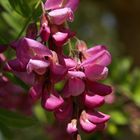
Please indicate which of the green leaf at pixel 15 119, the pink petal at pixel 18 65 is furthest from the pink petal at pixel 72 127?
the green leaf at pixel 15 119

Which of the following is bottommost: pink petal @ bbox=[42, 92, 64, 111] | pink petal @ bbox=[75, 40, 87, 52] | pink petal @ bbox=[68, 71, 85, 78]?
pink petal @ bbox=[42, 92, 64, 111]

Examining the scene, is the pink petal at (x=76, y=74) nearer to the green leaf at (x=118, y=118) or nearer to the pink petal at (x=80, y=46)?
the pink petal at (x=80, y=46)

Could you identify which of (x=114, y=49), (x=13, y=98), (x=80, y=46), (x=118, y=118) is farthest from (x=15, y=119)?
(x=114, y=49)

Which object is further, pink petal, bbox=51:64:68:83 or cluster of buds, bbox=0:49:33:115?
cluster of buds, bbox=0:49:33:115

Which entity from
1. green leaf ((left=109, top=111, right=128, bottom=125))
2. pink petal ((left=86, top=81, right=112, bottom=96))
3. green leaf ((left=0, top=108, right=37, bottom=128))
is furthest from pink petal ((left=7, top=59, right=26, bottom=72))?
green leaf ((left=109, top=111, right=128, bottom=125))

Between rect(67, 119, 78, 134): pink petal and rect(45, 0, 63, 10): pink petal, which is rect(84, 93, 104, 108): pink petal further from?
rect(45, 0, 63, 10): pink petal

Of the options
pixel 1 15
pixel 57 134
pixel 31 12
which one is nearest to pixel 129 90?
pixel 57 134
